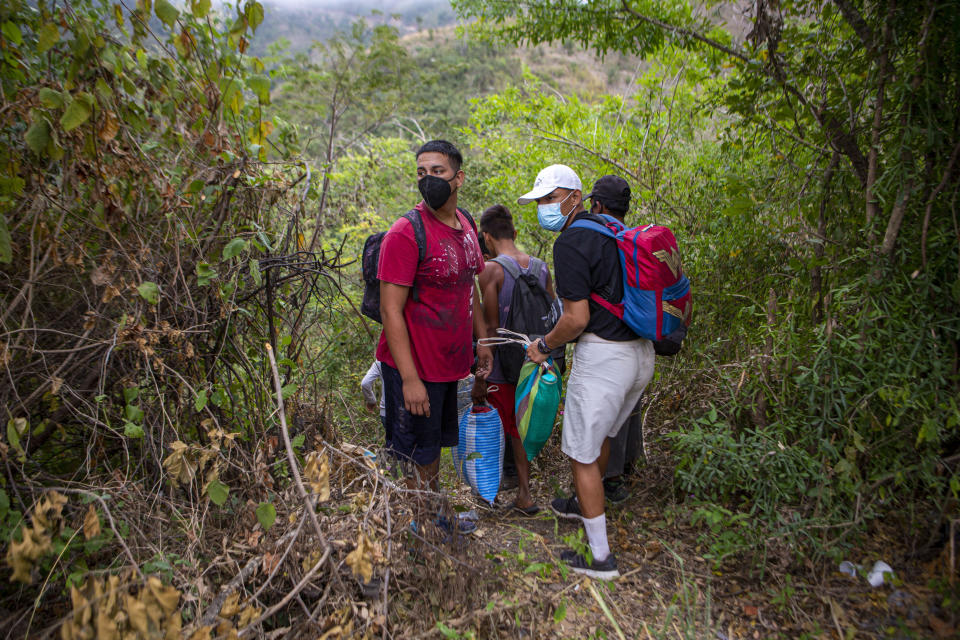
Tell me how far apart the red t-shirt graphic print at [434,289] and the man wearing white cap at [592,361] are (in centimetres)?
45

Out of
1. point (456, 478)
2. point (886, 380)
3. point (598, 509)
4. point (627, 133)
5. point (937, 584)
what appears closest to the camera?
point (937, 584)

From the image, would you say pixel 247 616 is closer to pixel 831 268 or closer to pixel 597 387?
pixel 597 387

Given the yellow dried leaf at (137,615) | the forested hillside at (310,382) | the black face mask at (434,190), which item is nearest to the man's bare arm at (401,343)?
the forested hillside at (310,382)

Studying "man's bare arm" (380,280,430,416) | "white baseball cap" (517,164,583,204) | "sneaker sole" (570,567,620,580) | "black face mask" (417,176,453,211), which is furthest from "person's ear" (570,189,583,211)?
"sneaker sole" (570,567,620,580)

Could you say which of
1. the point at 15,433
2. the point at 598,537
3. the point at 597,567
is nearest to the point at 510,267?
the point at 598,537

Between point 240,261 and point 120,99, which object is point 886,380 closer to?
point 240,261

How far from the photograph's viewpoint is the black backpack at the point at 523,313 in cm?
341

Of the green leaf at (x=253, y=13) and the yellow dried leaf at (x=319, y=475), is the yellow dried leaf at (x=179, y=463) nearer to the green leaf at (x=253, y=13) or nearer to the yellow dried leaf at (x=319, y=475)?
the yellow dried leaf at (x=319, y=475)

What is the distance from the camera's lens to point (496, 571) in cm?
245

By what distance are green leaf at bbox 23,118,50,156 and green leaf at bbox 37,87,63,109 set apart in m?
0.07

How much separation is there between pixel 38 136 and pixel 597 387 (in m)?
2.40

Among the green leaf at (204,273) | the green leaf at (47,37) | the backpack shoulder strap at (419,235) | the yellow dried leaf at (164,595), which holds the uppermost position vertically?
the green leaf at (47,37)

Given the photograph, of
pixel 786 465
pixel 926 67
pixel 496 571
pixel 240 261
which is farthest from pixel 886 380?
pixel 240 261

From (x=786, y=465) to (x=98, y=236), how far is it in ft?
10.2
